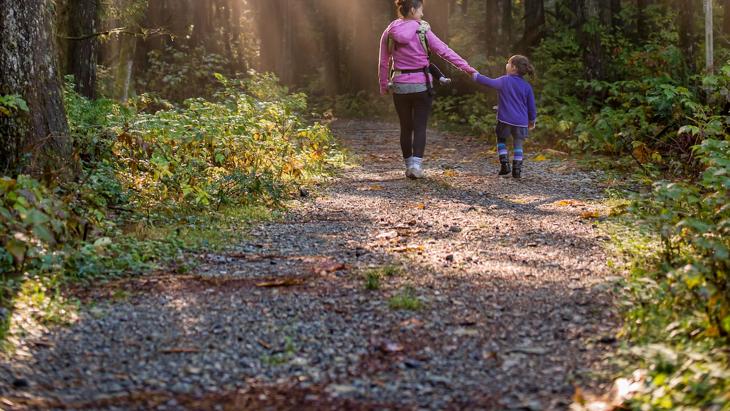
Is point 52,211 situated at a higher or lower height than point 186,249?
higher

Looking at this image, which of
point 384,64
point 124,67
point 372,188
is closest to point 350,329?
point 372,188

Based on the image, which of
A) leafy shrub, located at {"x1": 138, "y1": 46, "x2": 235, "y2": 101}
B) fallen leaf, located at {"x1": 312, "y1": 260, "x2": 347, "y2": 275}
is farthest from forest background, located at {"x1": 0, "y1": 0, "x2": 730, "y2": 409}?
leafy shrub, located at {"x1": 138, "y1": 46, "x2": 235, "y2": 101}

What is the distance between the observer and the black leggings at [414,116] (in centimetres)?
1166

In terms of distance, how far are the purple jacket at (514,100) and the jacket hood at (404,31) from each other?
4.27 ft

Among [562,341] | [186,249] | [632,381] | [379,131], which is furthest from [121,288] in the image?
[379,131]

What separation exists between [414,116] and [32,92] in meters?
5.32

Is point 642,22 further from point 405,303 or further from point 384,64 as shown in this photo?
point 405,303

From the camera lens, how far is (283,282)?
614cm

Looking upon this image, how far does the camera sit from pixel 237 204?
923 centimetres

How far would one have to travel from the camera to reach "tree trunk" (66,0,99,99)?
1534 cm

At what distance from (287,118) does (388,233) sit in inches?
219

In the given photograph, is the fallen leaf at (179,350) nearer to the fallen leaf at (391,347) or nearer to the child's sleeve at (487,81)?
the fallen leaf at (391,347)

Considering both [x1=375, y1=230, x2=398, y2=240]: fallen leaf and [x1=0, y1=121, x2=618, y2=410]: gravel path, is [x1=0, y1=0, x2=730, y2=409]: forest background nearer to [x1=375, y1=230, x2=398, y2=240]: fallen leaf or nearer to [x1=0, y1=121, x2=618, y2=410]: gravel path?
[x1=0, y1=121, x2=618, y2=410]: gravel path

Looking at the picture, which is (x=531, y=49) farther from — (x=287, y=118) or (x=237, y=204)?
(x=237, y=204)
